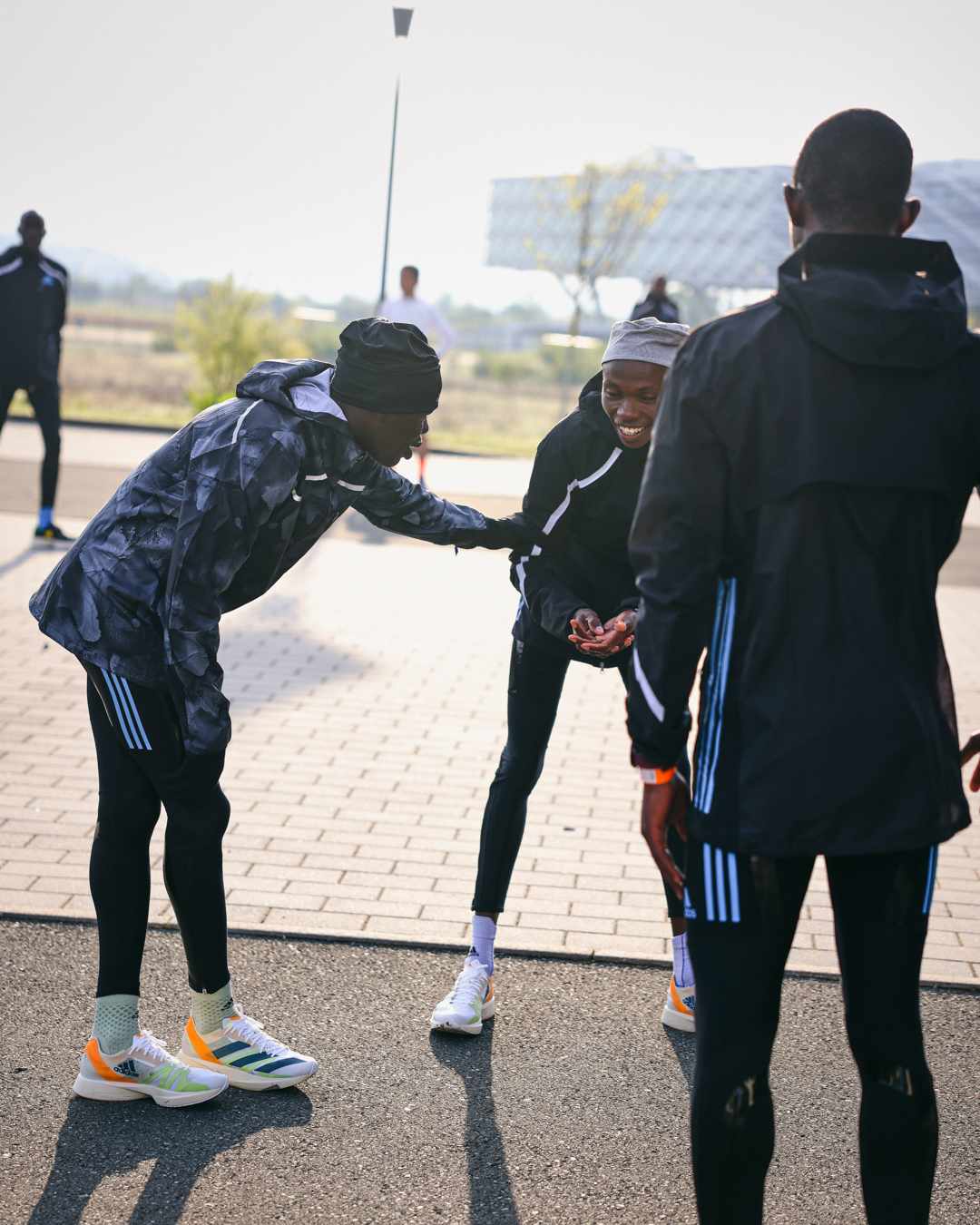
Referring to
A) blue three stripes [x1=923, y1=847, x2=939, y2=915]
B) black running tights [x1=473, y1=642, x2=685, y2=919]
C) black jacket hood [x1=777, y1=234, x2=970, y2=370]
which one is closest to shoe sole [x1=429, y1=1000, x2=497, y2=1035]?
black running tights [x1=473, y1=642, x2=685, y2=919]

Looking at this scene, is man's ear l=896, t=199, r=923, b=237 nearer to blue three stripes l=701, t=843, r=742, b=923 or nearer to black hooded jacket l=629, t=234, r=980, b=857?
black hooded jacket l=629, t=234, r=980, b=857

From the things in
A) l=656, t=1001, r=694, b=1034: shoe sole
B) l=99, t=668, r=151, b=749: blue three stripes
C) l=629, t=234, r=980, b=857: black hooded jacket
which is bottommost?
l=656, t=1001, r=694, b=1034: shoe sole

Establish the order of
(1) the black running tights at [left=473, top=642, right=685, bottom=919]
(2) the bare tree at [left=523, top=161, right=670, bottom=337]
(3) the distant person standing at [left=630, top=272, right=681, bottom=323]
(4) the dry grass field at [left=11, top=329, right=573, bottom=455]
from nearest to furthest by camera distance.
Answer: (1) the black running tights at [left=473, top=642, right=685, bottom=919] < (3) the distant person standing at [left=630, top=272, right=681, bottom=323] < (4) the dry grass field at [left=11, top=329, right=573, bottom=455] < (2) the bare tree at [left=523, top=161, right=670, bottom=337]

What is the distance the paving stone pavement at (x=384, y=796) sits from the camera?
409 centimetres

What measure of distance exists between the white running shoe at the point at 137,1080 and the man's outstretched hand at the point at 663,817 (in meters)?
1.53

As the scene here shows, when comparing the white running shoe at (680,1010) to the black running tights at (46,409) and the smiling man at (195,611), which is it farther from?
the black running tights at (46,409)

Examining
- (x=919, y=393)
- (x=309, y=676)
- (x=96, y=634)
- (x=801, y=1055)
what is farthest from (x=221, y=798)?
(x=309, y=676)

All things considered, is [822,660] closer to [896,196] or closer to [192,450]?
[896,196]

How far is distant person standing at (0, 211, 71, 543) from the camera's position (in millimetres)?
10266

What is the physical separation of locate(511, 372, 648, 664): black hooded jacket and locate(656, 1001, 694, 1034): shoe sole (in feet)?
3.23

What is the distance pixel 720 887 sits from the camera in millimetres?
2004

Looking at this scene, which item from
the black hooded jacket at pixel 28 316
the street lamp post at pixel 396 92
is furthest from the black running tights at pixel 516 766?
the street lamp post at pixel 396 92

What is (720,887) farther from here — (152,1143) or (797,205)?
(152,1143)

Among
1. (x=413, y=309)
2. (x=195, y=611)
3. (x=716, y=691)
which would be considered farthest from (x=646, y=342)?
(x=413, y=309)
